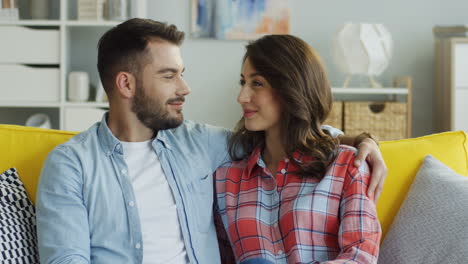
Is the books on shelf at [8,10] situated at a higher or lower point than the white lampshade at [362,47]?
higher

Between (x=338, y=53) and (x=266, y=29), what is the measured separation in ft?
2.00

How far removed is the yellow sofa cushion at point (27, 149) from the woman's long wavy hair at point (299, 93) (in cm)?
68

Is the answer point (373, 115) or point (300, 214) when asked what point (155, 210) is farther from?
point (373, 115)

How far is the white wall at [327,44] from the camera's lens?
415cm

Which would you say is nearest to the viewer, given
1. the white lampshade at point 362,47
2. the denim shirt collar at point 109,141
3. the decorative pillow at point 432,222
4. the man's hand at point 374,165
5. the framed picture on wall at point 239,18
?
the decorative pillow at point 432,222

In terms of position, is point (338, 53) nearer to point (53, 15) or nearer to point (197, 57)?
point (197, 57)

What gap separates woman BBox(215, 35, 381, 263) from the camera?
1629mm

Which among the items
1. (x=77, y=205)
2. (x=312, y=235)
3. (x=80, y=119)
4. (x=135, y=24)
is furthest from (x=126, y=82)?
(x=80, y=119)

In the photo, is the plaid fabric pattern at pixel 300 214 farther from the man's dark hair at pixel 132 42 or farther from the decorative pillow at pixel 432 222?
the man's dark hair at pixel 132 42

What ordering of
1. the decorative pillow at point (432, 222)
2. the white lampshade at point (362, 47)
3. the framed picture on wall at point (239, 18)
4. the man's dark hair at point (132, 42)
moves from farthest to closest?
the framed picture on wall at point (239, 18)
the white lampshade at point (362, 47)
the man's dark hair at point (132, 42)
the decorative pillow at point (432, 222)

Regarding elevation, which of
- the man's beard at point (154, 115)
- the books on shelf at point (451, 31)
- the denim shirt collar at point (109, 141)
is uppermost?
the books on shelf at point (451, 31)

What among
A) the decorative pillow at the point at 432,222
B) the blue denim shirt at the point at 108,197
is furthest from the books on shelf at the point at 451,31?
the blue denim shirt at the point at 108,197

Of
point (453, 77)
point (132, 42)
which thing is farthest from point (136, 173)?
point (453, 77)

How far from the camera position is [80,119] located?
3.79 metres
